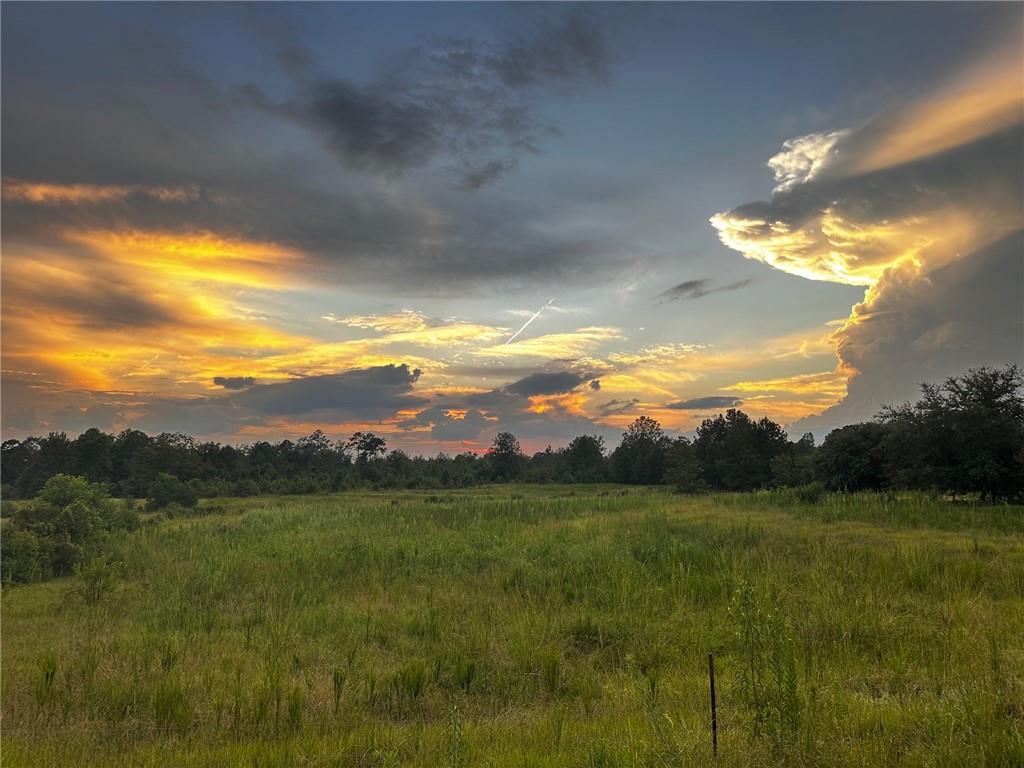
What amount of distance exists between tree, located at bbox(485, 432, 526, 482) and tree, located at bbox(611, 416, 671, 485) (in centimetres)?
1965

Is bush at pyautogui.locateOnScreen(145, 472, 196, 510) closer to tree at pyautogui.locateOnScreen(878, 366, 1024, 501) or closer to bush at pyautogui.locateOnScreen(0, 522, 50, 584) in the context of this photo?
bush at pyautogui.locateOnScreen(0, 522, 50, 584)

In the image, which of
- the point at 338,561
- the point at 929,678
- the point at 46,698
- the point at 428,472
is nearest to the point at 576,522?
the point at 338,561

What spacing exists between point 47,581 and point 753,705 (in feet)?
70.5

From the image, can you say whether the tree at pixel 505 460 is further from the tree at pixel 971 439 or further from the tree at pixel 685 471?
the tree at pixel 971 439

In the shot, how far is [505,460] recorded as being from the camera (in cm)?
11344

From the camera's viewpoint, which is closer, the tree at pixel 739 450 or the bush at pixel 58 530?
the bush at pixel 58 530

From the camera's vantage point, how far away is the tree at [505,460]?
111m

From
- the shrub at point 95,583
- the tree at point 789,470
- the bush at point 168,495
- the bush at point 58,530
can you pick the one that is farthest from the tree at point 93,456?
the tree at point 789,470

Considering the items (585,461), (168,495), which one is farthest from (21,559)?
(585,461)

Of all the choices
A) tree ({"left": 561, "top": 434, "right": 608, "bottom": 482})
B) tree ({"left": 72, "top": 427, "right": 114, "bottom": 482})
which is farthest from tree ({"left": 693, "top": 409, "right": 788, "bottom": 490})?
tree ({"left": 72, "top": 427, "right": 114, "bottom": 482})

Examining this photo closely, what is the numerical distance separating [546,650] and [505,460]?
10419 centimetres

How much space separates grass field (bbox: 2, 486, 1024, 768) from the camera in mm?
5570

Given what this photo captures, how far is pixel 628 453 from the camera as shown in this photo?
10156 cm

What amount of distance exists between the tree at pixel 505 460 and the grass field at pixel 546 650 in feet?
293
